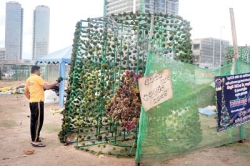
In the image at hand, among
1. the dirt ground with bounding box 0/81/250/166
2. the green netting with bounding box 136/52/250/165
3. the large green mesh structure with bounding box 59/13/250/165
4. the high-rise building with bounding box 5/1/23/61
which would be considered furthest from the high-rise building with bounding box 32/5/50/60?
the green netting with bounding box 136/52/250/165

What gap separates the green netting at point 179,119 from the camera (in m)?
4.49

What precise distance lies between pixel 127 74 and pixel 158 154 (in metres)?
1.50

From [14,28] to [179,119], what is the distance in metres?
125

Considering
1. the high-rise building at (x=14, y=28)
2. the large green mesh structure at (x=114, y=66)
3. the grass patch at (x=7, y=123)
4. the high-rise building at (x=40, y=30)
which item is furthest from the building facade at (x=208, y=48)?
the high-rise building at (x=14, y=28)

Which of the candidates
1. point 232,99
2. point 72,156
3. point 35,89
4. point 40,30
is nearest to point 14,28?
point 40,30

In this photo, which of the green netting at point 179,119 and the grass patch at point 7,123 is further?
the grass patch at point 7,123

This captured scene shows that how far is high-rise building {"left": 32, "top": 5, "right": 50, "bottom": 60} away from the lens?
107 metres

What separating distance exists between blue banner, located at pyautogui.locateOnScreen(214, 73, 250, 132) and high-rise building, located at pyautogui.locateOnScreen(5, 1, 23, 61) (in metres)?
113

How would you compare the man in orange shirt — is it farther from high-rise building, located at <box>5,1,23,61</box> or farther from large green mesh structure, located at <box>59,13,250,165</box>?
high-rise building, located at <box>5,1,23,61</box>

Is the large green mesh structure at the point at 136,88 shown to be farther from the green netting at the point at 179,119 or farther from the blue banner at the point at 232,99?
the blue banner at the point at 232,99

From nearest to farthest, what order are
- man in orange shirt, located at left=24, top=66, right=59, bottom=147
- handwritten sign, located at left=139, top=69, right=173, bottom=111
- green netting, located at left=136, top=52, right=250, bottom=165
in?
handwritten sign, located at left=139, top=69, right=173, bottom=111 < green netting, located at left=136, top=52, right=250, bottom=165 < man in orange shirt, located at left=24, top=66, right=59, bottom=147

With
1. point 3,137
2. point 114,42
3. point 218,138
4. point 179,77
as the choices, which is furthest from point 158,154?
point 3,137

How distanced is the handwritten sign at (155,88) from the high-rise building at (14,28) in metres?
114

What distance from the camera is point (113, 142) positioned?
599 cm
